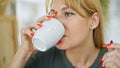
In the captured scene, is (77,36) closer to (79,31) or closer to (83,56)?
(79,31)

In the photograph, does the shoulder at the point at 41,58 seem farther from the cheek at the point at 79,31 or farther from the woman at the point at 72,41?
the cheek at the point at 79,31

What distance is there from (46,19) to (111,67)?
307 mm

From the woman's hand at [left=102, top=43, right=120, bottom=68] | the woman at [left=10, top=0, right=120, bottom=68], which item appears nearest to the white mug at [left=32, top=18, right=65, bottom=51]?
the woman at [left=10, top=0, right=120, bottom=68]

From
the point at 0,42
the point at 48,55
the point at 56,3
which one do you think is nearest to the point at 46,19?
the point at 56,3

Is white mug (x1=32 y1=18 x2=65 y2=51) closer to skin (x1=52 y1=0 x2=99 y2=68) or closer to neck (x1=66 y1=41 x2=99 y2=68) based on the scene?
skin (x1=52 y1=0 x2=99 y2=68)

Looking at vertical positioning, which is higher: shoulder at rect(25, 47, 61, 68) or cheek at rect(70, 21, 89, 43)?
cheek at rect(70, 21, 89, 43)

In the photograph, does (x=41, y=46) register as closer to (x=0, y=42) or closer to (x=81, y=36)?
(x=81, y=36)

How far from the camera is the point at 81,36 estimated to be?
3.35ft

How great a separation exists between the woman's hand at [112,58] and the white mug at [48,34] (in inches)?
7.5

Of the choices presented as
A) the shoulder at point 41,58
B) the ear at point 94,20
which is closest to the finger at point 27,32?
the shoulder at point 41,58

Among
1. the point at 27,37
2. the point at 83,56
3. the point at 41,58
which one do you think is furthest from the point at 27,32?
the point at 83,56

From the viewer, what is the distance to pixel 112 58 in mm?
842

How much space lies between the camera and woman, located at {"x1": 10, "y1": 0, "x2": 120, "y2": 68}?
100 cm

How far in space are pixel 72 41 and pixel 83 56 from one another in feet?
0.49
